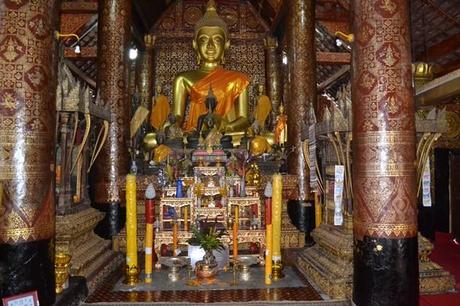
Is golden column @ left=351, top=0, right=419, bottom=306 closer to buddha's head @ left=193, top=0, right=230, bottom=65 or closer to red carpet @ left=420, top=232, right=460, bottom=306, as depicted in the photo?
red carpet @ left=420, top=232, right=460, bottom=306

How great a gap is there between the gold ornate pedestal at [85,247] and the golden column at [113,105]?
3.26 ft

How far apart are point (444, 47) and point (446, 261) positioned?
16.7 feet

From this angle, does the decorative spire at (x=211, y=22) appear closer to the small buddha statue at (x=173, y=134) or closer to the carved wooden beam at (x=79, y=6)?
the carved wooden beam at (x=79, y=6)

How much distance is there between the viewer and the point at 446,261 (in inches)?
220

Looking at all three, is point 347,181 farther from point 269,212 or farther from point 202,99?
point 202,99

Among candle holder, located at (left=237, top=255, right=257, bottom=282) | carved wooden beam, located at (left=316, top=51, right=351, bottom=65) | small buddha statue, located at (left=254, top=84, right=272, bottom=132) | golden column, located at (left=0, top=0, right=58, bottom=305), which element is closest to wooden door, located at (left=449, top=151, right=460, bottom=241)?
carved wooden beam, located at (left=316, top=51, right=351, bottom=65)

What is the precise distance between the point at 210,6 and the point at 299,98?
4.28 metres

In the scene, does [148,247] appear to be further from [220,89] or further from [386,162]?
[220,89]

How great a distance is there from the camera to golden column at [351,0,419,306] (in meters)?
3.29

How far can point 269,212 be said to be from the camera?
4340 mm

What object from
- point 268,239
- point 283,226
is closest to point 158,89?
point 283,226

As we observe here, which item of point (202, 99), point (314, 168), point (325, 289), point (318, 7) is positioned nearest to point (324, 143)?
point (314, 168)

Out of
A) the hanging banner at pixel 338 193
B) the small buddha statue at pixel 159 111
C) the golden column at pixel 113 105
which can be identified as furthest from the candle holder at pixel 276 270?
the small buddha statue at pixel 159 111

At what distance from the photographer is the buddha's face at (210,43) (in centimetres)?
936
